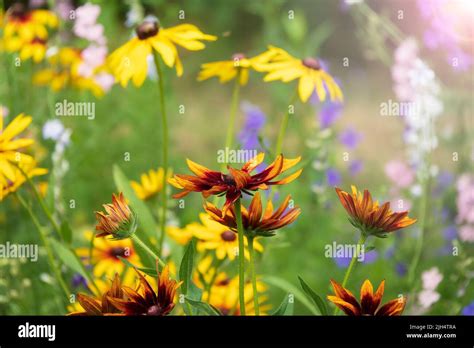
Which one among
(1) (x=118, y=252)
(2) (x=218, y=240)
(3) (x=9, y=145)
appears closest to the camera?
(3) (x=9, y=145)

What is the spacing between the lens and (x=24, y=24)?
1.30 m

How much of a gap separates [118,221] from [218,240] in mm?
205

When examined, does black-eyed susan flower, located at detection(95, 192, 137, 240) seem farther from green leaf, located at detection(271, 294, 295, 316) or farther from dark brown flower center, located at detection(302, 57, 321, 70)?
dark brown flower center, located at detection(302, 57, 321, 70)

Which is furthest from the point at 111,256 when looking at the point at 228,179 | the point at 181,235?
the point at 228,179

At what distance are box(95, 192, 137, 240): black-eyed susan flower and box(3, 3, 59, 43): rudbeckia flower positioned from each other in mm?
690

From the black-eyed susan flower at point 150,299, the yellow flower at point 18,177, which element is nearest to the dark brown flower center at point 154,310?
the black-eyed susan flower at point 150,299

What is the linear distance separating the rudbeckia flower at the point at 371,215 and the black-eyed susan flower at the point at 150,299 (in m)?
0.17

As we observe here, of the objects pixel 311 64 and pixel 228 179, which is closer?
pixel 228 179

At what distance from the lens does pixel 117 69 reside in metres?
0.79

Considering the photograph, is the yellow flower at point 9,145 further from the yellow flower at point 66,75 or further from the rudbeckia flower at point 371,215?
the yellow flower at point 66,75

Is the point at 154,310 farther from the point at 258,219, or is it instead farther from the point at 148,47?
the point at 148,47
